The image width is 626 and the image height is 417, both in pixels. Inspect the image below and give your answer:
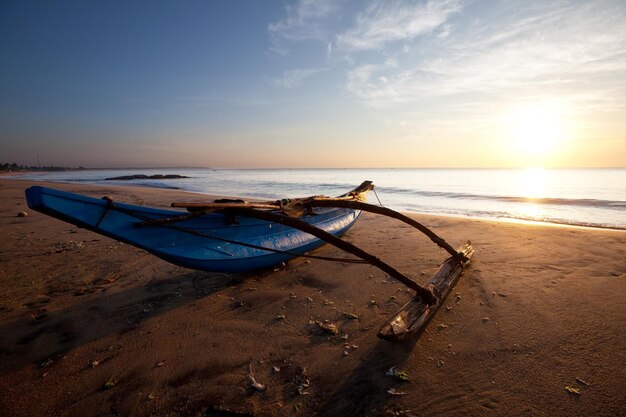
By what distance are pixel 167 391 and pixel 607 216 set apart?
61.2ft

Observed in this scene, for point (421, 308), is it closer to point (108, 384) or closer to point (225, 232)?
point (225, 232)

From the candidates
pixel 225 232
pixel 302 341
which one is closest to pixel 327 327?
pixel 302 341

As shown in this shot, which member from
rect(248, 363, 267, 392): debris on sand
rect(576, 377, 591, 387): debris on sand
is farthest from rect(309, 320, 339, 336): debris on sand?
rect(576, 377, 591, 387): debris on sand

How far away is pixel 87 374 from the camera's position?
Result: 10.3 feet

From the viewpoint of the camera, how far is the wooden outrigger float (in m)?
3.39

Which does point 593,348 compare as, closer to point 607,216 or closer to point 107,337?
point 107,337

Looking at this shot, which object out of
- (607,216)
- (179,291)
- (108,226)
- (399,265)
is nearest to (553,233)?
(399,265)

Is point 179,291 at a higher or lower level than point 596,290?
lower

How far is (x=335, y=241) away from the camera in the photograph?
149 inches

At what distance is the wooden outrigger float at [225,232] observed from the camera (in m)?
3.39

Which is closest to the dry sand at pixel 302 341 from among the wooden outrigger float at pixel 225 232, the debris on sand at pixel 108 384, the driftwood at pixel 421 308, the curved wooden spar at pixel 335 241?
the debris on sand at pixel 108 384

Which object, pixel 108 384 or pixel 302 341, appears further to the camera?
pixel 302 341

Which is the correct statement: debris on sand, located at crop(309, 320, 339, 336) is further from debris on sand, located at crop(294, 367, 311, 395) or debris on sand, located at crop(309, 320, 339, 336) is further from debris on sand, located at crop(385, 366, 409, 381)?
debris on sand, located at crop(385, 366, 409, 381)

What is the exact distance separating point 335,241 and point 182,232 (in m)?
2.55
